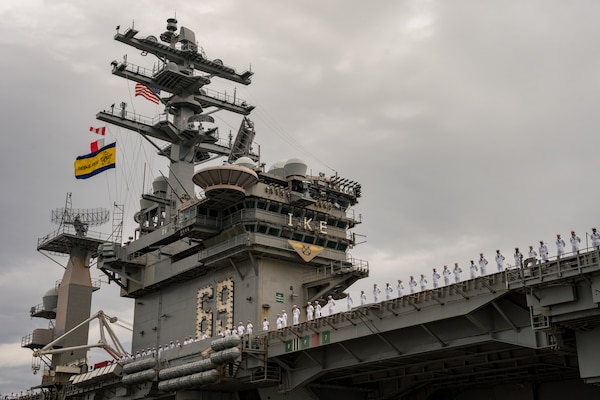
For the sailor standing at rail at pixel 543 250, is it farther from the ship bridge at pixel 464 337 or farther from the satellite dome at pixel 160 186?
the satellite dome at pixel 160 186

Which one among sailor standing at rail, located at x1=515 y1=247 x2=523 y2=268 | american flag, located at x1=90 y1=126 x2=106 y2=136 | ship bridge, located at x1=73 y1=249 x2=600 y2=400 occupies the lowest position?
ship bridge, located at x1=73 y1=249 x2=600 y2=400

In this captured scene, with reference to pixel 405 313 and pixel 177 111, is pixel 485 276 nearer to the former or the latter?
pixel 405 313

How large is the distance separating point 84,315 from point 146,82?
19.5 meters

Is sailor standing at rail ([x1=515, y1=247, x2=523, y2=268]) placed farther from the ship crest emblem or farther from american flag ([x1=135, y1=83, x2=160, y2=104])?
american flag ([x1=135, y1=83, x2=160, y2=104])

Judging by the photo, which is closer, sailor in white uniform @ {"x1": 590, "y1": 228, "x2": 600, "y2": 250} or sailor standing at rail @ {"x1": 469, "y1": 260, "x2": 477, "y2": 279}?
sailor in white uniform @ {"x1": 590, "y1": 228, "x2": 600, "y2": 250}

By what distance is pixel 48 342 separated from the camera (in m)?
56.8

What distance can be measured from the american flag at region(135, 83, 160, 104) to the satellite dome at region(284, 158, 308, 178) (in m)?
14.8

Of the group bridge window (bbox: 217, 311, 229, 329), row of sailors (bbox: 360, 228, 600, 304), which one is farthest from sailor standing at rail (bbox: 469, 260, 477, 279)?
bridge window (bbox: 217, 311, 229, 329)

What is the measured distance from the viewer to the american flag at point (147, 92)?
51562 millimetres

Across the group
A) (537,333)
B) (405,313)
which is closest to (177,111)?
(405,313)

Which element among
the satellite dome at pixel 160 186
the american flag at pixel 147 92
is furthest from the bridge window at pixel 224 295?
the american flag at pixel 147 92

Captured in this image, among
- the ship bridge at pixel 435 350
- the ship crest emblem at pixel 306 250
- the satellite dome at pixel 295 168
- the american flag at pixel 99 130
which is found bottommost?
the ship bridge at pixel 435 350

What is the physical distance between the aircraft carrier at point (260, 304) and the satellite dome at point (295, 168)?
126mm

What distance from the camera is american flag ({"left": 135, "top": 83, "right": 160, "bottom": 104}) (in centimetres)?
5156
